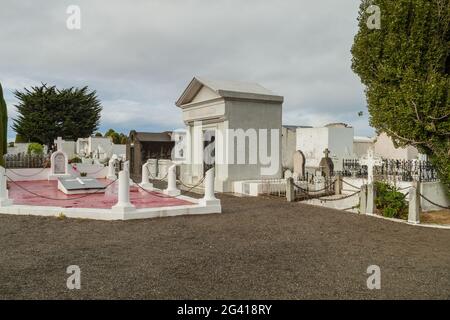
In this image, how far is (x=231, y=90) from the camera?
558 inches

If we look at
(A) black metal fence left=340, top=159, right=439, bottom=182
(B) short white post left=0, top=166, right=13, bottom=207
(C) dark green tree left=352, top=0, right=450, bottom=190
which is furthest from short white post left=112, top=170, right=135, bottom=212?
(A) black metal fence left=340, top=159, right=439, bottom=182

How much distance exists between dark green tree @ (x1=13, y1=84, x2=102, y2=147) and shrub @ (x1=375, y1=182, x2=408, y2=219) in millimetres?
41792

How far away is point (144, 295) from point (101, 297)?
48 cm

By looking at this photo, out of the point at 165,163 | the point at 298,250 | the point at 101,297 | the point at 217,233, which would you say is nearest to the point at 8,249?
the point at 101,297

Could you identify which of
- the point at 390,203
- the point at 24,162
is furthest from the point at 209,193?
the point at 24,162

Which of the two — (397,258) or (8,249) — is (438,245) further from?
(8,249)

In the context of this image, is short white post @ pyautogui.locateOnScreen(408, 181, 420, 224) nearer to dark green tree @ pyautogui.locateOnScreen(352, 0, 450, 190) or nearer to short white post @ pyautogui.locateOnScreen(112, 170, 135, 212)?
dark green tree @ pyautogui.locateOnScreen(352, 0, 450, 190)

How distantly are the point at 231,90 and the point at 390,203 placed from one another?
7.40m

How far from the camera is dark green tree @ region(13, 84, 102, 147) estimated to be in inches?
1704

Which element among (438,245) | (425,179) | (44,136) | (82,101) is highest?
(82,101)

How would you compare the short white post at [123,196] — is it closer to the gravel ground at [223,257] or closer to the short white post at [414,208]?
the gravel ground at [223,257]

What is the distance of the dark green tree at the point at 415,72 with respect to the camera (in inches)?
388

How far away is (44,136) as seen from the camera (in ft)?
142

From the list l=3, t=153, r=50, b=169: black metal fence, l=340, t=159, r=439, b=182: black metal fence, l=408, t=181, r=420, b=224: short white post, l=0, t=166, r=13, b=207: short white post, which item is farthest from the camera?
l=3, t=153, r=50, b=169: black metal fence
